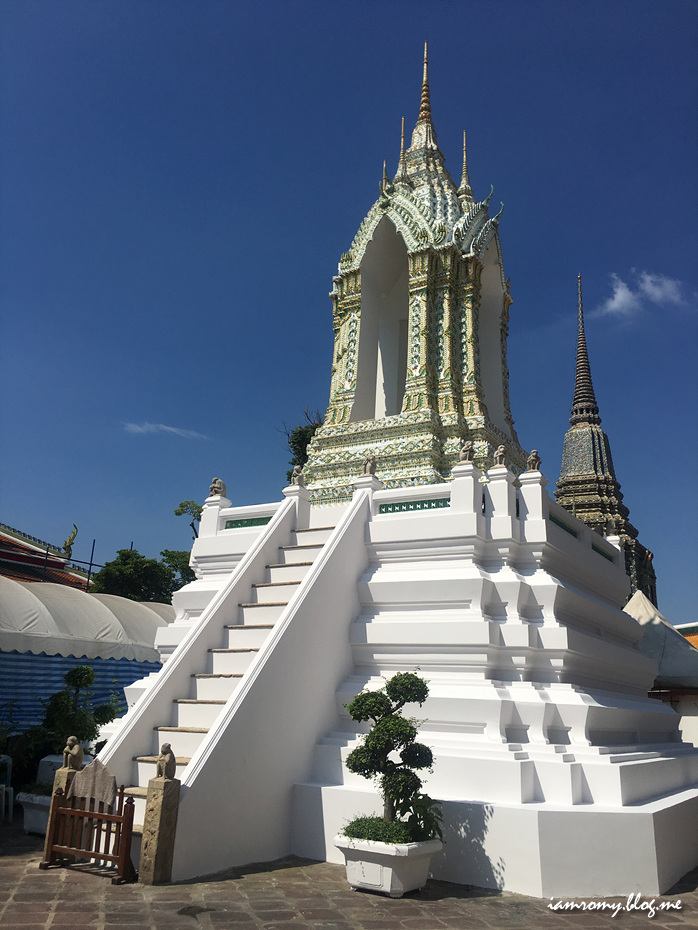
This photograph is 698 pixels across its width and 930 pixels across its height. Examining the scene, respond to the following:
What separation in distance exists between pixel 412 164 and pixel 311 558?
1235 centimetres

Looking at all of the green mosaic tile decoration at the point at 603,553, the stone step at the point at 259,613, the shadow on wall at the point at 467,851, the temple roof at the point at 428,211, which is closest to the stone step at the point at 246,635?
the stone step at the point at 259,613

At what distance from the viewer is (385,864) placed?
668 centimetres

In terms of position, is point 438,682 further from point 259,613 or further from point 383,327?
point 383,327

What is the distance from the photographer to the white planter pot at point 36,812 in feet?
27.9

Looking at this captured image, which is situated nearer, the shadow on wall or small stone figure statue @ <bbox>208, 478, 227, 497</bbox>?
the shadow on wall

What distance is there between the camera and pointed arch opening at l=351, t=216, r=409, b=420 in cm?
1636

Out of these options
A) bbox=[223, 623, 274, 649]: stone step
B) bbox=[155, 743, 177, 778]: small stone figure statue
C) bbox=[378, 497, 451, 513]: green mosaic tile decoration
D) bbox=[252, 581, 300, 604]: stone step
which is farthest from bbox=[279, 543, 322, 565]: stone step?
bbox=[155, 743, 177, 778]: small stone figure statue

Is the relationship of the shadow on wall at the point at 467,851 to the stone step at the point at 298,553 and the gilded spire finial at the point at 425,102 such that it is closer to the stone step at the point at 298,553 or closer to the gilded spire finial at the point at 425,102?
the stone step at the point at 298,553

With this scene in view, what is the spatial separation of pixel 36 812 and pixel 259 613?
11.2 ft

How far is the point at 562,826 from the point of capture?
7.00 metres

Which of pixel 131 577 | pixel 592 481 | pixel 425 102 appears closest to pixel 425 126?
pixel 425 102

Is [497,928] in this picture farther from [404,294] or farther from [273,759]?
[404,294]

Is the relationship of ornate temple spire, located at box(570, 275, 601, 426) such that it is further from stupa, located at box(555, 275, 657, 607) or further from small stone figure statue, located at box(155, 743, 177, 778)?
small stone figure statue, located at box(155, 743, 177, 778)

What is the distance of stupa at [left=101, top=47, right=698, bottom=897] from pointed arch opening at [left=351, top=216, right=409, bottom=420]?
2.69 metres
